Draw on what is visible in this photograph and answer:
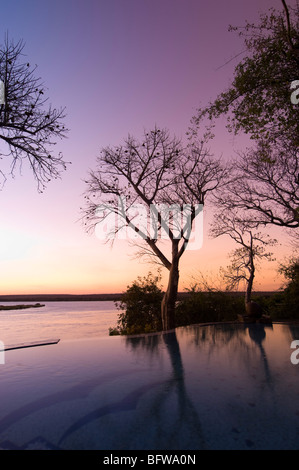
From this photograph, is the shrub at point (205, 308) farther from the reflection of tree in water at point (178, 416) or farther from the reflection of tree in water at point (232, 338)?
the reflection of tree in water at point (178, 416)

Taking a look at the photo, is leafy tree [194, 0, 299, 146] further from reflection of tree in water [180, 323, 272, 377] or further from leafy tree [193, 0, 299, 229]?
reflection of tree in water [180, 323, 272, 377]

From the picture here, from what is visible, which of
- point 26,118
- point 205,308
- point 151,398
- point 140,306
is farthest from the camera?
point 205,308

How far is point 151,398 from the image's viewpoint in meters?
4.78

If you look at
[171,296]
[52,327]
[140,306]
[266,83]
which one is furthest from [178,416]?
[52,327]

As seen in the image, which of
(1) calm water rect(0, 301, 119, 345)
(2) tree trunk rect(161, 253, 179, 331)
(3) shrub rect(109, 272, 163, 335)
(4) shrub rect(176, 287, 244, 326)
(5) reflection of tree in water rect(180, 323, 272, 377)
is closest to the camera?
(5) reflection of tree in water rect(180, 323, 272, 377)

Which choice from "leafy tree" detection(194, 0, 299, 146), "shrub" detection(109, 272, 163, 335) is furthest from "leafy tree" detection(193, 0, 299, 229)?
"shrub" detection(109, 272, 163, 335)

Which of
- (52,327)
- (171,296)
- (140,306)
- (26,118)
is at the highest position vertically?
(26,118)

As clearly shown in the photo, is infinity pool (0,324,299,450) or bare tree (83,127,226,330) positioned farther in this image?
bare tree (83,127,226,330)

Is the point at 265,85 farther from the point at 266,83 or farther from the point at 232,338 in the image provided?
the point at 232,338

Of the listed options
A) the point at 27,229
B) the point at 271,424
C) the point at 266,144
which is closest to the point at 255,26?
the point at 266,144

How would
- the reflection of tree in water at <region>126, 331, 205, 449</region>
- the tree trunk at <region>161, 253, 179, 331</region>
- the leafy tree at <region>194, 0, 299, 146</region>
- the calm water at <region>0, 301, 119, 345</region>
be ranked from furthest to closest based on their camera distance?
1. the calm water at <region>0, 301, 119, 345</region>
2. the tree trunk at <region>161, 253, 179, 331</region>
3. the leafy tree at <region>194, 0, 299, 146</region>
4. the reflection of tree in water at <region>126, 331, 205, 449</region>

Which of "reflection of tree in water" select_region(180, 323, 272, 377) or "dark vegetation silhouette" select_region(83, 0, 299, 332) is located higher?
"dark vegetation silhouette" select_region(83, 0, 299, 332)

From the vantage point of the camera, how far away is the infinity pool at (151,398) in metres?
3.49

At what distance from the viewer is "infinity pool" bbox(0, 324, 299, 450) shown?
3.49 m
